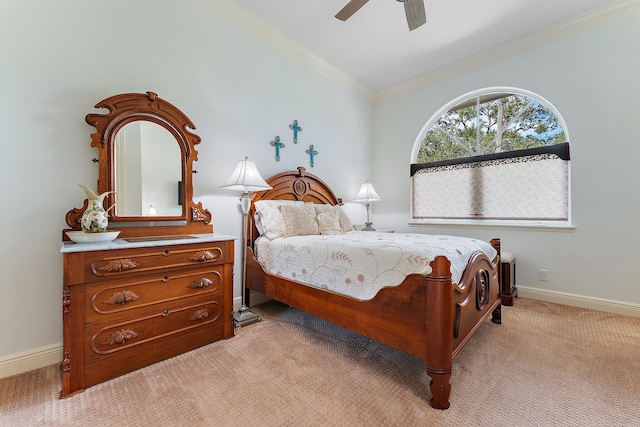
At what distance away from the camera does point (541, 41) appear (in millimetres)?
2996

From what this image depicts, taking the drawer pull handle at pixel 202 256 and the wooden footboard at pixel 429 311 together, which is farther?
the drawer pull handle at pixel 202 256

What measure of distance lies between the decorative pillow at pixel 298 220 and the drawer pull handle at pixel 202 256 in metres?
0.76

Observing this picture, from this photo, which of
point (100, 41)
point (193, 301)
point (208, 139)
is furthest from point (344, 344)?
point (100, 41)

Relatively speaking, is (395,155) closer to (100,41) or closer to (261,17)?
(261,17)

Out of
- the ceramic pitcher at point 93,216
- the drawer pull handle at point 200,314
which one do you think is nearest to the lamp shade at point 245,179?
the ceramic pitcher at point 93,216

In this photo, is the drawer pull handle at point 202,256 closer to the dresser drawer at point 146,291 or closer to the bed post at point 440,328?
the dresser drawer at point 146,291

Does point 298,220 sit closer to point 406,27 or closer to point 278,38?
point 278,38

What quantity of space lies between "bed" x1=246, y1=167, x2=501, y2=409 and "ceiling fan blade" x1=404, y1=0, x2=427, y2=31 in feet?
6.16

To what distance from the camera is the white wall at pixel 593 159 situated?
2561 millimetres

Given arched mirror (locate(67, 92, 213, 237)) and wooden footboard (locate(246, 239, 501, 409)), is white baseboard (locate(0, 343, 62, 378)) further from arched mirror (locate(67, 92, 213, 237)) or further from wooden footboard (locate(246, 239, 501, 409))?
wooden footboard (locate(246, 239, 501, 409))

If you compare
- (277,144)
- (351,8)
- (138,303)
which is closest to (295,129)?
(277,144)

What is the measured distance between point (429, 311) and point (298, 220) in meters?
1.57

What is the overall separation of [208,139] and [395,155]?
9.31 ft

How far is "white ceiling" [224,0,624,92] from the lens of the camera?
2600mm
